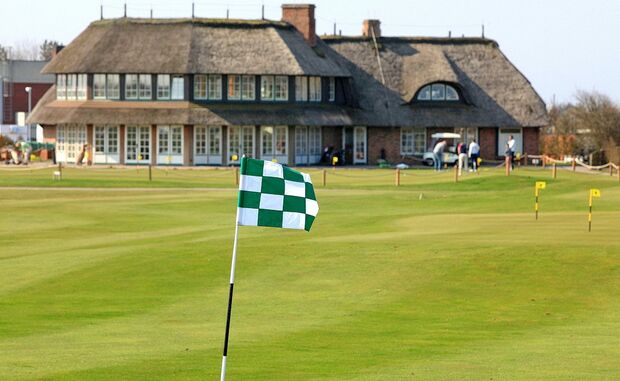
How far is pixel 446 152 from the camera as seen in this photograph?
86.4m

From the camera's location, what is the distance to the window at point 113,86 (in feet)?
276

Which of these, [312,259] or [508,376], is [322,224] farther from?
[508,376]

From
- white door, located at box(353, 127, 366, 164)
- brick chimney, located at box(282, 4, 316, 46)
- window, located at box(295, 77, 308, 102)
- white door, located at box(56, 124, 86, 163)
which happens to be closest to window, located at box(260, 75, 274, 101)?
window, located at box(295, 77, 308, 102)

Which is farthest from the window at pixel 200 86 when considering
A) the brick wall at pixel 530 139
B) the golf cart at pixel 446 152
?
the brick wall at pixel 530 139

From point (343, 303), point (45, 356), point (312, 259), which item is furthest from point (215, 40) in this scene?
point (45, 356)

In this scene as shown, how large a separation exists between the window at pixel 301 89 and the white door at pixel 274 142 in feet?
7.62

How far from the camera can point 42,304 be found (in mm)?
24047

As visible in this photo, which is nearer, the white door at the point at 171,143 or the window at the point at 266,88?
the white door at the point at 171,143

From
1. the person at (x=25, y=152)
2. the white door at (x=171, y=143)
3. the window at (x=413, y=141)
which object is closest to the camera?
the white door at (x=171, y=143)

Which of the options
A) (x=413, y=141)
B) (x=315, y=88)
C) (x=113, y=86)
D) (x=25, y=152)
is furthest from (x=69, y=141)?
(x=413, y=141)

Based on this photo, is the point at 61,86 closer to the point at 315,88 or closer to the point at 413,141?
the point at 315,88

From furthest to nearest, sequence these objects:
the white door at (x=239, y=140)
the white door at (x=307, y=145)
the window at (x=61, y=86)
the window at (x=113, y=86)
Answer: the window at (x=61, y=86), the white door at (x=307, y=145), the window at (x=113, y=86), the white door at (x=239, y=140)

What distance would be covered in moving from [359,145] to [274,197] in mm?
74223

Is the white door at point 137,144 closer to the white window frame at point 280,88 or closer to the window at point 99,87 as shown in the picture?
the window at point 99,87
